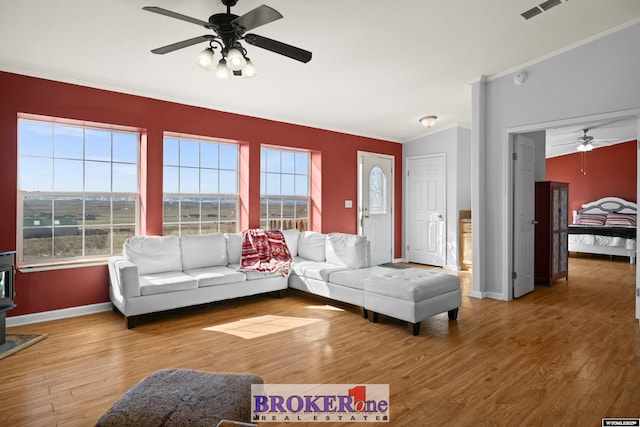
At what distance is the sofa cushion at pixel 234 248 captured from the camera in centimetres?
497

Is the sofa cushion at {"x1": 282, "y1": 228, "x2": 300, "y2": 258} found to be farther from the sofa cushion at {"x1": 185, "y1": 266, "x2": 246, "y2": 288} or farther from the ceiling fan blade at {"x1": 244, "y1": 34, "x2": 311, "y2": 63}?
the ceiling fan blade at {"x1": 244, "y1": 34, "x2": 311, "y2": 63}

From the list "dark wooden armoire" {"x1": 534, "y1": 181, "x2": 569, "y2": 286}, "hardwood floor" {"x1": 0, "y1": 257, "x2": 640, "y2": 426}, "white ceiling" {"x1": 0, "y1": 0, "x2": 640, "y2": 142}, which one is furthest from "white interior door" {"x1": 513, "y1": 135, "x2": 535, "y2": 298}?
"white ceiling" {"x1": 0, "y1": 0, "x2": 640, "y2": 142}

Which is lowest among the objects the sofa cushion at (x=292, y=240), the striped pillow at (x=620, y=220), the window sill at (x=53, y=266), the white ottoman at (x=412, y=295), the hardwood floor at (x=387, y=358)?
the hardwood floor at (x=387, y=358)

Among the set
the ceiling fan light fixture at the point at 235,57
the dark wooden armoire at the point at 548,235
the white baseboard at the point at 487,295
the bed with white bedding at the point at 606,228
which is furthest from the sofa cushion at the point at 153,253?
the bed with white bedding at the point at 606,228

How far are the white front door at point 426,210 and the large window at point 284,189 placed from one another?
7.66 ft

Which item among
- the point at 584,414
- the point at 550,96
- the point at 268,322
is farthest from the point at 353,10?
the point at 584,414

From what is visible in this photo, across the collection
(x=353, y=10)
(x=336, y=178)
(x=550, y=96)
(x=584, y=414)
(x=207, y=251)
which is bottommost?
(x=584, y=414)

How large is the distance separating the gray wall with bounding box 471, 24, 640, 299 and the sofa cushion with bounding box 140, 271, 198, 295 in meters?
3.56

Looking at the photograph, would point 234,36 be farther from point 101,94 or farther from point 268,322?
point 268,322

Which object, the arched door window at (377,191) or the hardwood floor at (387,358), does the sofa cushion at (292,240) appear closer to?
the hardwood floor at (387,358)

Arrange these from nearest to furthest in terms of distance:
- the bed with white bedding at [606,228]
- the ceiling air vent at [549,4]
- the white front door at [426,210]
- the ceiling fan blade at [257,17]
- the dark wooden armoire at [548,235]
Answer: the ceiling fan blade at [257,17] → the ceiling air vent at [549,4] → the dark wooden armoire at [548,235] → the white front door at [426,210] → the bed with white bedding at [606,228]

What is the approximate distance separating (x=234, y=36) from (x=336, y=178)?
401 centimetres

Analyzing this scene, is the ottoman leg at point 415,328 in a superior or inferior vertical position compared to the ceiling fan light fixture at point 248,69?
inferior

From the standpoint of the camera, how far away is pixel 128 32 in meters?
3.27
